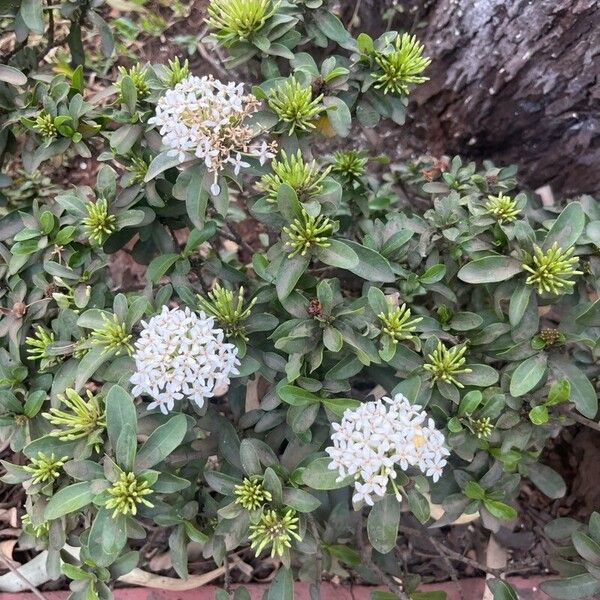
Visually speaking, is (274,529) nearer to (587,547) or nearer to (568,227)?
(587,547)

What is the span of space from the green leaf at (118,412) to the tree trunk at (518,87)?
5.57ft

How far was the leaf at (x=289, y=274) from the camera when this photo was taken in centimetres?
132

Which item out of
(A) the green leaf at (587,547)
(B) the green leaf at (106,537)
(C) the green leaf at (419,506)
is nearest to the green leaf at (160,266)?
(B) the green leaf at (106,537)

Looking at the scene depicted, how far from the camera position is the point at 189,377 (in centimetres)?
125

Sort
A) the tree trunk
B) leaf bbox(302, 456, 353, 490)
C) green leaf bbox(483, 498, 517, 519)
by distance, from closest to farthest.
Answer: leaf bbox(302, 456, 353, 490) < green leaf bbox(483, 498, 517, 519) < the tree trunk

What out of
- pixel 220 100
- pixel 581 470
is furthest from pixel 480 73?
pixel 581 470

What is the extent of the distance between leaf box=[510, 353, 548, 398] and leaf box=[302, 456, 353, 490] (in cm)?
43

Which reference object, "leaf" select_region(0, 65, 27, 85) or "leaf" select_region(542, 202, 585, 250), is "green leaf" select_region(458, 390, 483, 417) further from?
"leaf" select_region(0, 65, 27, 85)

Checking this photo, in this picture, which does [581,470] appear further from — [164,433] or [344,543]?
[164,433]

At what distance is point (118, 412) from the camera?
1274mm

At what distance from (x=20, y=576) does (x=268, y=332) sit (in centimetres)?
114

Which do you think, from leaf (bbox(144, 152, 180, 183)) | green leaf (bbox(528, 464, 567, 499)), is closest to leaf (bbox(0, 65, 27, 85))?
leaf (bbox(144, 152, 180, 183))

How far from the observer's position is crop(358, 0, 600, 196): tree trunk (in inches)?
78.6

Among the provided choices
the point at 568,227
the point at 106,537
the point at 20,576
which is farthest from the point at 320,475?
the point at 20,576
